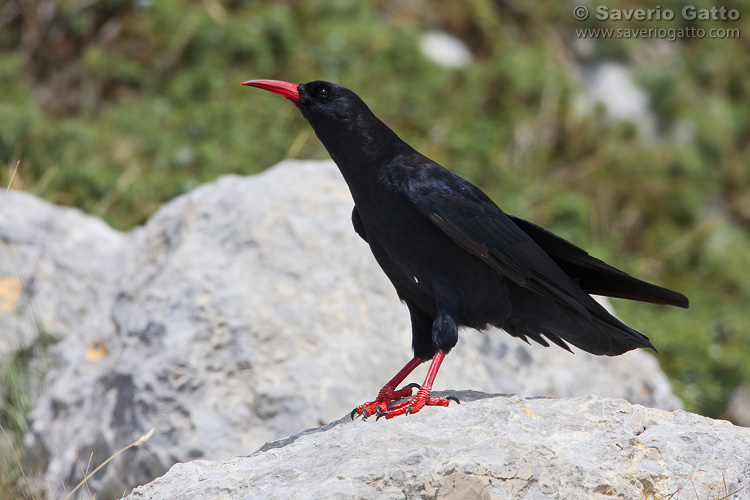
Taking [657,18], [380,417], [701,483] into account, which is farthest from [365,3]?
[701,483]

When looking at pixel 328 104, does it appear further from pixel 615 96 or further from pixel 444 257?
pixel 615 96

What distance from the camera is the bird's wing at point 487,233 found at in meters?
3.98

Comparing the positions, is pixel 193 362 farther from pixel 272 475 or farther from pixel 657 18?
pixel 657 18

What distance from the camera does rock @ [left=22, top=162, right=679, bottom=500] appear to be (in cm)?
465

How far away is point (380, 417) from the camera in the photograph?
12.3ft

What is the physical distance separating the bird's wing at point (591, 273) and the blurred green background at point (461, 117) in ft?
9.73

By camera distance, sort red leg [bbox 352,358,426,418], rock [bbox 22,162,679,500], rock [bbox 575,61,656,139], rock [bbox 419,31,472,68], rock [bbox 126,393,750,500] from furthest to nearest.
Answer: rock [bbox 575,61,656,139]
rock [bbox 419,31,472,68]
rock [bbox 22,162,679,500]
red leg [bbox 352,358,426,418]
rock [bbox 126,393,750,500]

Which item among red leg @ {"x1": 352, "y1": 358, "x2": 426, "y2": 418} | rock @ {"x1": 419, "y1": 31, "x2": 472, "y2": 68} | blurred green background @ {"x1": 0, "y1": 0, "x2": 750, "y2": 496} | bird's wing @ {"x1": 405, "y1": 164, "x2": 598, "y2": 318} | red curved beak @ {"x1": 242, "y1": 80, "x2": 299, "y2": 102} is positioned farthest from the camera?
rock @ {"x1": 419, "y1": 31, "x2": 472, "y2": 68}

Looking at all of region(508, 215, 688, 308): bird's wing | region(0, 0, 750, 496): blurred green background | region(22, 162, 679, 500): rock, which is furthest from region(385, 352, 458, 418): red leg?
region(0, 0, 750, 496): blurred green background

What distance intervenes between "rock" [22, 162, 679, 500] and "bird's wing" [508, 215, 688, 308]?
3.25ft

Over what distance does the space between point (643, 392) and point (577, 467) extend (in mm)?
2443

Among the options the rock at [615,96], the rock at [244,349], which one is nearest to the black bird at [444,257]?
the rock at [244,349]

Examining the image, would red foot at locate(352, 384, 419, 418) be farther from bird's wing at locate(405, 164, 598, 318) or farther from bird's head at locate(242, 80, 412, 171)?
bird's head at locate(242, 80, 412, 171)

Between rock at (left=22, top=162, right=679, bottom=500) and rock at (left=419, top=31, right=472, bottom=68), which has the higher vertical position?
rock at (left=419, top=31, right=472, bottom=68)
